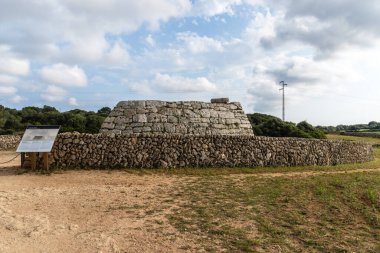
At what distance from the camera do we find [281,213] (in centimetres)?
786

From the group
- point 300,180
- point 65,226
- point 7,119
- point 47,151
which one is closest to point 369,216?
point 300,180

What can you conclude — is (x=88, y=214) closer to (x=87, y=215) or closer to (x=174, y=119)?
(x=87, y=215)

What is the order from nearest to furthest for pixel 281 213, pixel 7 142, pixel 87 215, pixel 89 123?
pixel 87 215
pixel 281 213
pixel 7 142
pixel 89 123

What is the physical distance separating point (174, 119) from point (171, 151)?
194 centimetres

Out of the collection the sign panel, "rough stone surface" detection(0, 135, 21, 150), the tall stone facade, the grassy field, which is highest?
the tall stone facade

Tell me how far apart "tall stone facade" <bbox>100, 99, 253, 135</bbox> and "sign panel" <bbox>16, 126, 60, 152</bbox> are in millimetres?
2585

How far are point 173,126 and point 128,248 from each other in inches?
333

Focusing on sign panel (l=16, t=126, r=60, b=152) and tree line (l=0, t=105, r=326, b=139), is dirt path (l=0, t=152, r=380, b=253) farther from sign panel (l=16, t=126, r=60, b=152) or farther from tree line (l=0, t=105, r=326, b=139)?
tree line (l=0, t=105, r=326, b=139)

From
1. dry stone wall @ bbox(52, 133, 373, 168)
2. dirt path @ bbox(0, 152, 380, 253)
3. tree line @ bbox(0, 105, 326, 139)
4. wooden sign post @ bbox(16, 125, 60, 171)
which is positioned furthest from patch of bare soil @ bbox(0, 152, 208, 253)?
tree line @ bbox(0, 105, 326, 139)

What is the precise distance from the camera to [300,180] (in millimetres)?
11484

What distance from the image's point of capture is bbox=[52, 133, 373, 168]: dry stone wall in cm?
1195

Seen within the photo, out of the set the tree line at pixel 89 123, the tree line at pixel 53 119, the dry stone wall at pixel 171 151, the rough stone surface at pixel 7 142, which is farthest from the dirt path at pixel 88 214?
the rough stone surface at pixel 7 142

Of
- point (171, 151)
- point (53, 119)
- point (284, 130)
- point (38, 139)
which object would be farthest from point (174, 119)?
point (53, 119)

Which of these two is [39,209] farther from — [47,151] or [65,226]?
[47,151]
